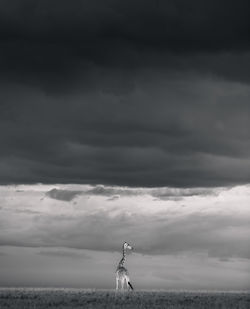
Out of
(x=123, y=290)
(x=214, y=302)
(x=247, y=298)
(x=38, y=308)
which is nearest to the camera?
(x=38, y=308)

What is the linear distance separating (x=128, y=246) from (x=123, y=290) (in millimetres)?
6979

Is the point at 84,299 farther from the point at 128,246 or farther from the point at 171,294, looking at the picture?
the point at 128,246

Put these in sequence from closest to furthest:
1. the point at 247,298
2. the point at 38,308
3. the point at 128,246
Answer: the point at 38,308, the point at 247,298, the point at 128,246

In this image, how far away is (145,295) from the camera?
6334cm

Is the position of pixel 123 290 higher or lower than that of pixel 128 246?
lower

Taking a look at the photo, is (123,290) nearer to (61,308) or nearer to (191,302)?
(191,302)

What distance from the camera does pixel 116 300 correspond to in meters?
58.5

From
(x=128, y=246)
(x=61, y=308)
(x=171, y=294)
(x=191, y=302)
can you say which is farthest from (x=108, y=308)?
(x=128, y=246)

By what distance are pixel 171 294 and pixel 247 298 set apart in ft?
22.7

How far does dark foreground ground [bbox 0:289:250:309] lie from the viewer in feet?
180

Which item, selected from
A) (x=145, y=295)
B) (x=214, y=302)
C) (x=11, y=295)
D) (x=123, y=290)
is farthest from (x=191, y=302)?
(x=11, y=295)

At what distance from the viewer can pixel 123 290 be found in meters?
67.3

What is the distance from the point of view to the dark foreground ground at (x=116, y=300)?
54812 millimetres

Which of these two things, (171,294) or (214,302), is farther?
(171,294)
